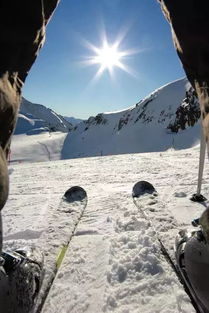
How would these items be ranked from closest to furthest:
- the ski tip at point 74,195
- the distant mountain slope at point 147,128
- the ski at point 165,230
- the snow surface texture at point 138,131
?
the ski at point 165,230, the ski tip at point 74,195, the distant mountain slope at point 147,128, the snow surface texture at point 138,131

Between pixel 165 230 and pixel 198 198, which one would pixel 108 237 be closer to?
pixel 165 230

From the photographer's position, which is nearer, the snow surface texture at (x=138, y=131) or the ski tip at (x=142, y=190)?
the ski tip at (x=142, y=190)

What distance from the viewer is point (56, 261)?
2.73 meters

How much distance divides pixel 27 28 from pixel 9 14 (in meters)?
0.11

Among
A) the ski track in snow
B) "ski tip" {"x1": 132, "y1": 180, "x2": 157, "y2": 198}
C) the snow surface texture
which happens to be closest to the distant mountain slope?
the snow surface texture

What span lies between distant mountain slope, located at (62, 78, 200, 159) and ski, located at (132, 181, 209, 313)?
41054 mm

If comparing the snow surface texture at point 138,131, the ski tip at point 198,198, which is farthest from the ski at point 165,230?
the snow surface texture at point 138,131

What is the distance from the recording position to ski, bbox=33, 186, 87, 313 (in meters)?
2.30

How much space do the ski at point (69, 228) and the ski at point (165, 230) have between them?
0.83m

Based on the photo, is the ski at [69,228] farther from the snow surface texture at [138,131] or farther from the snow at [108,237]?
the snow surface texture at [138,131]

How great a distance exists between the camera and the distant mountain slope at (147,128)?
2280 inches

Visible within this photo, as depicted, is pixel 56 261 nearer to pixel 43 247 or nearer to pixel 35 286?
pixel 43 247

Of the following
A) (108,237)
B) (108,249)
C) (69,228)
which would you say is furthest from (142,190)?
(108,249)

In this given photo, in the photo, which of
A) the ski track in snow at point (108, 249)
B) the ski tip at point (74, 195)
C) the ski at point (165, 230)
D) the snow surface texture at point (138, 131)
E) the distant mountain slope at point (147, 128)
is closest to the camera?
the ski at point (165, 230)
